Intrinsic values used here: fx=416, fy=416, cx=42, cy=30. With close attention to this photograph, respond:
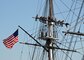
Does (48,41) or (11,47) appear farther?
(48,41)

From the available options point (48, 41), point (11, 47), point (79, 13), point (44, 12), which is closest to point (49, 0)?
point (44, 12)

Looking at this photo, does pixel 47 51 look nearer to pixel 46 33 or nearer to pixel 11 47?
pixel 46 33

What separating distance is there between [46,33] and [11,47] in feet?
41.1

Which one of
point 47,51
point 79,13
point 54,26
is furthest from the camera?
point 54,26

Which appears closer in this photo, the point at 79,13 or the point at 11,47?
the point at 79,13

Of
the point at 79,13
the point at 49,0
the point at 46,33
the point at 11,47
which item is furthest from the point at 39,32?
the point at 79,13

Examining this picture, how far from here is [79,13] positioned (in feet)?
111

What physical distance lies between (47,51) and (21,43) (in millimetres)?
3714

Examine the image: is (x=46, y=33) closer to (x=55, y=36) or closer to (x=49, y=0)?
(x=55, y=36)

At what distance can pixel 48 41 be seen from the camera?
54.8m

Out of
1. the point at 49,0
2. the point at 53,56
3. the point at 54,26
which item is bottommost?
the point at 53,56

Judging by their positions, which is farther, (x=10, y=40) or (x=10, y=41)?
(x=10, y=40)

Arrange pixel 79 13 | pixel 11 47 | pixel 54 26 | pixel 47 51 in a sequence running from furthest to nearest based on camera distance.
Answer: pixel 54 26
pixel 47 51
pixel 11 47
pixel 79 13

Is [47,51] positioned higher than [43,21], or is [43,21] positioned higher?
[43,21]
